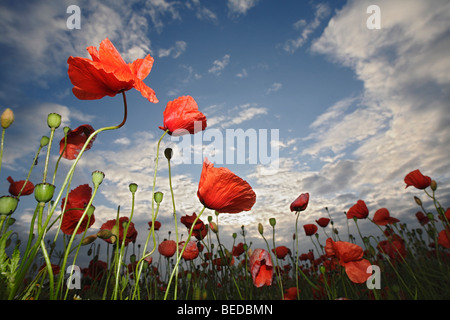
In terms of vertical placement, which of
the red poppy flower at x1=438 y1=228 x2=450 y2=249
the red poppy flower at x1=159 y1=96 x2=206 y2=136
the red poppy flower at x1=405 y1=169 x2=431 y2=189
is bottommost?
the red poppy flower at x1=438 y1=228 x2=450 y2=249

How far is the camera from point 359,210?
2.58m

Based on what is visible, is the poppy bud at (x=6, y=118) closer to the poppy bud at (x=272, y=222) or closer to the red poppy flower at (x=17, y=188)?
the red poppy flower at (x=17, y=188)

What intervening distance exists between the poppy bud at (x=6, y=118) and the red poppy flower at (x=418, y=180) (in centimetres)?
321

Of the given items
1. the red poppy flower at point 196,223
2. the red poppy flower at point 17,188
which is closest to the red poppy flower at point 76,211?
the red poppy flower at point 17,188

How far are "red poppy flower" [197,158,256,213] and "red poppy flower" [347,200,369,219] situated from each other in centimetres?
197

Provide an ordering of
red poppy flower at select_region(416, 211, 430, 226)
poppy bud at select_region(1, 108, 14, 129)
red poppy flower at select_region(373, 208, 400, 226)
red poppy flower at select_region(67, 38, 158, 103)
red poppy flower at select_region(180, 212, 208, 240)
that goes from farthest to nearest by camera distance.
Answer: red poppy flower at select_region(416, 211, 430, 226) → red poppy flower at select_region(373, 208, 400, 226) → red poppy flower at select_region(180, 212, 208, 240) → poppy bud at select_region(1, 108, 14, 129) → red poppy flower at select_region(67, 38, 158, 103)

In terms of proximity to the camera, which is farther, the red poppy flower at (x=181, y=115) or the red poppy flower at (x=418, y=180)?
the red poppy flower at (x=418, y=180)

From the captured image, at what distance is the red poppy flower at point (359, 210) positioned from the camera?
256cm

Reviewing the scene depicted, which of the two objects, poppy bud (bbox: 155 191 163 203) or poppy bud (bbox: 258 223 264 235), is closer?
poppy bud (bbox: 155 191 163 203)

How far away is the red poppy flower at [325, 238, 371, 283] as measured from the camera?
169 centimetres

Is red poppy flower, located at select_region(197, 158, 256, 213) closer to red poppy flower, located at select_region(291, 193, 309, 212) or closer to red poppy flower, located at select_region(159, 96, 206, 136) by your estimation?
red poppy flower, located at select_region(159, 96, 206, 136)

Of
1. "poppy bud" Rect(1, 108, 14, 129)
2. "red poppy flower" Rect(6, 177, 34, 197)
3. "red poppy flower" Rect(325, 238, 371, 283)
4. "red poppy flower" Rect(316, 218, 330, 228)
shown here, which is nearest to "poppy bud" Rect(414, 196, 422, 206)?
"red poppy flower" Rect(316, 218, 330, 228)
